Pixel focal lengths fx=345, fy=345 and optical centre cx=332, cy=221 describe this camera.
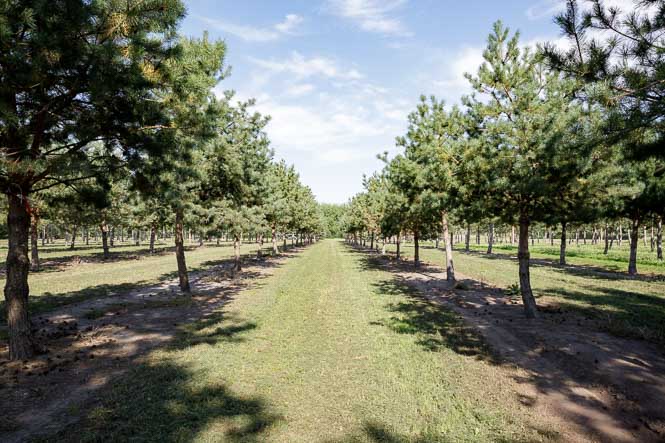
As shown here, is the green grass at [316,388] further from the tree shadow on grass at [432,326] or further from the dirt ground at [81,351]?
the dirt ground at [81,351]

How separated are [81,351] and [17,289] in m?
2.01

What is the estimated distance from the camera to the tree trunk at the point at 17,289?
25.4ft

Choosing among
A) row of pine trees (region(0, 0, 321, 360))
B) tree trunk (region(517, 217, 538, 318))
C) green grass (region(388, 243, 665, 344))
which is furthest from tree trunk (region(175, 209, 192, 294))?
green grass (region(388, 243, 665, 344))

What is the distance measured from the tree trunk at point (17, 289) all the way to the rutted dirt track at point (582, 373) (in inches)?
413

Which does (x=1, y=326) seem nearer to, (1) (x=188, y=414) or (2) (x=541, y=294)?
(1) (x=188, y=414)

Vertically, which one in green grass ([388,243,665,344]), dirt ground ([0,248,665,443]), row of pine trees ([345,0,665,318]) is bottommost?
green grass ([388,243,665,344])

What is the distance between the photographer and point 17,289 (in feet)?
25.6

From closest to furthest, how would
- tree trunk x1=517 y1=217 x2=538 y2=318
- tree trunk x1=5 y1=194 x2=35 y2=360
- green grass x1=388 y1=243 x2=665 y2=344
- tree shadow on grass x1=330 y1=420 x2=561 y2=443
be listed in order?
tree shadow on grass x1=330 y1=420 x2=561 y2=443, tree trunk x1=5 y1=194 x2=35 y2=360, green grass x1=388 y1=243 x2=665 y2=344, tree trunk x1=517 y1=217 x2=538 y2=318

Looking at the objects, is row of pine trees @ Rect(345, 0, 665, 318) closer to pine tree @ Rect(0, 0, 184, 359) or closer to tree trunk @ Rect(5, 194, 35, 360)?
pine tree @ Rect(0, 0, 184, 359)

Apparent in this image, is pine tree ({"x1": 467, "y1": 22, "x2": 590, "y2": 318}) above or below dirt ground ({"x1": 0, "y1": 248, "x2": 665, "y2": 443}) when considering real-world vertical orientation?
above

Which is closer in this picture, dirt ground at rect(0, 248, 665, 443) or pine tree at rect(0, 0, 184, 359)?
dirt ground at rect(0, 248, 665, 443)

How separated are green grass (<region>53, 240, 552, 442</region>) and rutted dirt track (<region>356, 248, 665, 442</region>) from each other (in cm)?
54

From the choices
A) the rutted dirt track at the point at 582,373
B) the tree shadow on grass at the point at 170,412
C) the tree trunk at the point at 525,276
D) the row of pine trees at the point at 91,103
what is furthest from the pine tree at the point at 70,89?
the tree trunk at the point at 525,276

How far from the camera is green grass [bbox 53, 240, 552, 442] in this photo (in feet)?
16.5
